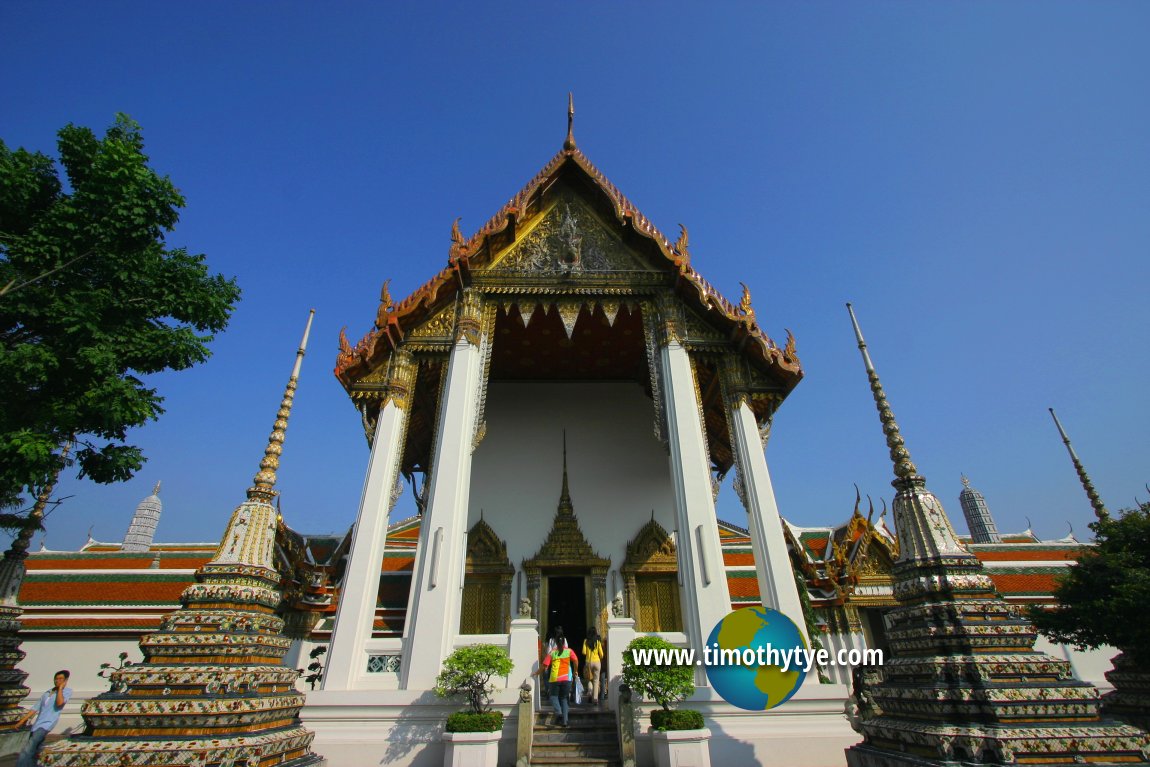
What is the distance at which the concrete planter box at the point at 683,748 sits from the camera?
14.1 ft

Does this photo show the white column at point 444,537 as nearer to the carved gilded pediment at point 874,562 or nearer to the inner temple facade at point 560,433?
the inner temple facade at point 560,433

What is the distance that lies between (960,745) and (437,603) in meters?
4.35

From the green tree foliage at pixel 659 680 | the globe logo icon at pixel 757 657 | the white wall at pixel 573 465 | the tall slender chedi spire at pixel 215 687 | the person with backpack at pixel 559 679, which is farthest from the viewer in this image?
the white wall at pixel 573 465

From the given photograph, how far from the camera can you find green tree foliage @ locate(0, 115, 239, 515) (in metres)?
5.47

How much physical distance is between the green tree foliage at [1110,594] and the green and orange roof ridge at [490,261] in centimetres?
503

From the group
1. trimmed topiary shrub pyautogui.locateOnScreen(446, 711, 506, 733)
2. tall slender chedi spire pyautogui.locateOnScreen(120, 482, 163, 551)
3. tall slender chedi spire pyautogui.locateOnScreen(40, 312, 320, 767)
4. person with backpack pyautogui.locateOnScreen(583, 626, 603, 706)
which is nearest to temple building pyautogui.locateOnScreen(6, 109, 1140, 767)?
tall slender chedi spire pyautogui.locateOnScreen(40, 312, 320, 767)

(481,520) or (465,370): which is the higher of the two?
(465,370)

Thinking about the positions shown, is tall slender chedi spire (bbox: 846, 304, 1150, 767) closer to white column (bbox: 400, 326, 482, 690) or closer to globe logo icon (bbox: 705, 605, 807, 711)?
globe logo icon (bbox: 705, 605, 807, 711)

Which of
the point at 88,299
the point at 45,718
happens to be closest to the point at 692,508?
the point at 45,718

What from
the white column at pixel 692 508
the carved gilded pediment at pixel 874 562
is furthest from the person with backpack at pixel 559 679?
the carved gilded pediment at pixel 874 562

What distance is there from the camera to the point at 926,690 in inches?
133

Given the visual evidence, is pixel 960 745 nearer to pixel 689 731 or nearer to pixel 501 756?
pixel 689 731

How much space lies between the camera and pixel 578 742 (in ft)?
16.2

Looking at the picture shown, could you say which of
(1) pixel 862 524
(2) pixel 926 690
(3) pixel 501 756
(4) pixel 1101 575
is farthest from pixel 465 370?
(4) pixel 1101 575
